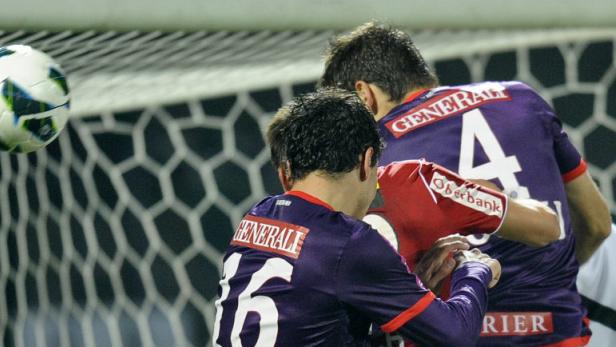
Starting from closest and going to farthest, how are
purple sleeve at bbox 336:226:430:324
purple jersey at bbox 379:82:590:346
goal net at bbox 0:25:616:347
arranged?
purple sleeve at bbox 336:226:430:324 → purple jersey at bbox 379:82:590:346 → goal net at bbox 0:25:616:347

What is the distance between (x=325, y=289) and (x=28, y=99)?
2.39ft

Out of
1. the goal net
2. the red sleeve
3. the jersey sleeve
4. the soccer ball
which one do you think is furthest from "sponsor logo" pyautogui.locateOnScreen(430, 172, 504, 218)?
the goal net

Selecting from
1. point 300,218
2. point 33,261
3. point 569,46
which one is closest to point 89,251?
point 33,261

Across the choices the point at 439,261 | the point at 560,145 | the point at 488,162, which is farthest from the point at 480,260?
the point at 560,145

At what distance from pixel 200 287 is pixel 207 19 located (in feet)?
7.59

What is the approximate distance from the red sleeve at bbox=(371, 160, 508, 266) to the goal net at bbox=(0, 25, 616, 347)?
159cm

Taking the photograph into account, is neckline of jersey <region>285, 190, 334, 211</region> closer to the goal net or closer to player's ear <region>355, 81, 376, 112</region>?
player's ear <region>355, 81, 376, 112</region>

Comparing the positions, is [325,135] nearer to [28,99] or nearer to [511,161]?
[511,161]

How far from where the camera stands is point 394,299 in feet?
4.98

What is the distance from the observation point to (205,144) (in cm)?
447

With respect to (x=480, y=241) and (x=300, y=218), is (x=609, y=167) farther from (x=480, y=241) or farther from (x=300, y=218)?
(x=300, y=218)

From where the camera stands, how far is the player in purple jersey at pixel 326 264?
1507mm

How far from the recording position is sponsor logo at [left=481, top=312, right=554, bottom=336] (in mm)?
1957

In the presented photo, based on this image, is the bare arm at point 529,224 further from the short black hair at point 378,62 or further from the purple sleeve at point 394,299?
the short black hair at point 378,62
